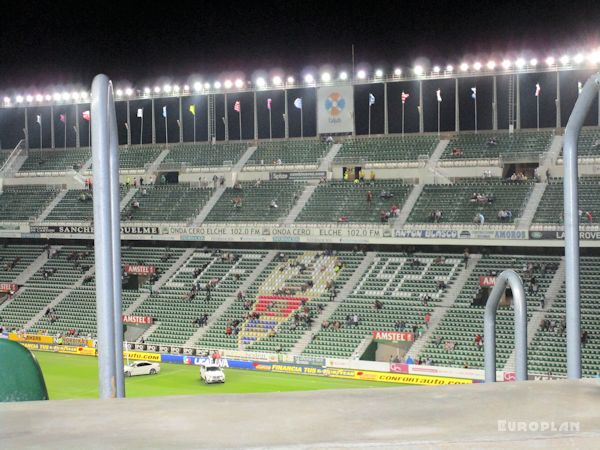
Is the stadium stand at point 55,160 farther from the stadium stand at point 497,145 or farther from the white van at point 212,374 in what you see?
the white van at point 212,374

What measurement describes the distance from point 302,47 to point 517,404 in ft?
180

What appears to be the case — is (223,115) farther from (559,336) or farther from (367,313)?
(559,336)

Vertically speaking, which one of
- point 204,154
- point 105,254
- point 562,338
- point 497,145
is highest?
point 204,154

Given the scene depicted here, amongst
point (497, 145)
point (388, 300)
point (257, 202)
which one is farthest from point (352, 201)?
point (497, 145)

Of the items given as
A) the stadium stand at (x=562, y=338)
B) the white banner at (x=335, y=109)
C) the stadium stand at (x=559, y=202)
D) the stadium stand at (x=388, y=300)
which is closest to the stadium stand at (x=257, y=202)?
the white banner at (x=335, y=109)

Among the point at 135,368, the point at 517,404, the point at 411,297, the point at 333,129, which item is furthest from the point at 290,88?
the point at 517,404

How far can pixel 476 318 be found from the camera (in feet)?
121

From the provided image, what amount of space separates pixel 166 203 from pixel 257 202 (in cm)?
597

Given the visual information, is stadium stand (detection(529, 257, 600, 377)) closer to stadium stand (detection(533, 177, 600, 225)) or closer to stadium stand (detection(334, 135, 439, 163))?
stadium stand (detection(533, 177, 600, 225))

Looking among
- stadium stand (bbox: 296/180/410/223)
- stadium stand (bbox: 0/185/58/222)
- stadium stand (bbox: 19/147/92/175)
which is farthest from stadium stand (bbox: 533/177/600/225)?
stadium stand (bbox: 19/147/92/175)

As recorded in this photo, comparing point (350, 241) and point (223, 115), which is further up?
point (223, 115)

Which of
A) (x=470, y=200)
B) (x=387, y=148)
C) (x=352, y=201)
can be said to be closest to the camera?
(x=470, y=200)

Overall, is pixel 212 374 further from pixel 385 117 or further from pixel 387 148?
pixel 385 117

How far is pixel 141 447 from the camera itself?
2.98 m
